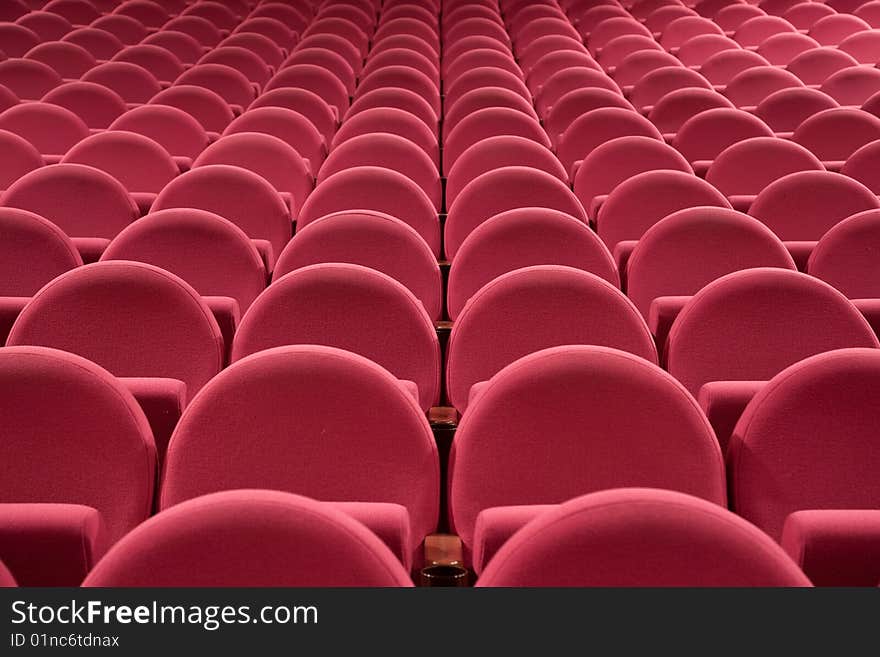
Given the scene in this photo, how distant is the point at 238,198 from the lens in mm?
1038

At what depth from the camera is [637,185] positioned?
1.05m

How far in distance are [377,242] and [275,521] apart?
20.8 inches

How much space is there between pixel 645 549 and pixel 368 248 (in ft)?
1.81

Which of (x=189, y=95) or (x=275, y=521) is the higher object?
(x=189, y=95)

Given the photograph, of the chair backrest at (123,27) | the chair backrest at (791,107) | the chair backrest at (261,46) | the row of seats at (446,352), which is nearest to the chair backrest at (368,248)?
the row of seats at (446,352)

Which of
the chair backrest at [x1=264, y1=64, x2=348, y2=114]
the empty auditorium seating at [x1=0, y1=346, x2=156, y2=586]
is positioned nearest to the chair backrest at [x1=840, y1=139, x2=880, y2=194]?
the chair backrest at [x1=264, y1=64, x2=348, y2=114]

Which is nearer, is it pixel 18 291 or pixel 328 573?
pixel 328 573

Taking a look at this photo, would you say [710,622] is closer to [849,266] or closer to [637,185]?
[849,266]

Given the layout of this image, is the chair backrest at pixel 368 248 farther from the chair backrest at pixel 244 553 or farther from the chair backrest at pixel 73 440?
the chair backrest at pixel 244 553

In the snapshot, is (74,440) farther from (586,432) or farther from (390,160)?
(390,160)

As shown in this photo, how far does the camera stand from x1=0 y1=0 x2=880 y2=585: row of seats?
0.49m

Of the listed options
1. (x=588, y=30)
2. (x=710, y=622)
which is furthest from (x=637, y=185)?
(x=588, y=30)

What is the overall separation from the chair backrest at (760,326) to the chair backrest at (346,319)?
7.9 inches

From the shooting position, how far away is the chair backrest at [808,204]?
1.04 meters
